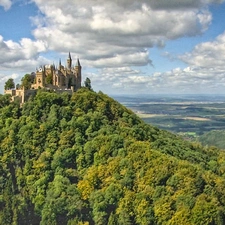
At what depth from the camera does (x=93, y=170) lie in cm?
6531

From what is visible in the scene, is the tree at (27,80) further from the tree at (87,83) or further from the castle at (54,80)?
the tree at (87,83)

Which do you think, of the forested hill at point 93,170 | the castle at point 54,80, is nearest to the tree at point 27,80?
the castle at point 54,80

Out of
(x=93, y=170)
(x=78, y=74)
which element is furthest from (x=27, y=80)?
(x=93, y=170)

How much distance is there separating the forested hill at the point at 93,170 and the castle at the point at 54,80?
3.01m

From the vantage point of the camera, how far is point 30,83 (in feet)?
296

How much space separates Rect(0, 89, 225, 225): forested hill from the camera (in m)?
57.9

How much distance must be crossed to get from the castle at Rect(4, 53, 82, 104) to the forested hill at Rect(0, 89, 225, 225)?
3.01m

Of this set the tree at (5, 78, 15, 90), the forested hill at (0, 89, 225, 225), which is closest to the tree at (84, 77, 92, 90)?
the forested hill at (0, 89, 225, 225)

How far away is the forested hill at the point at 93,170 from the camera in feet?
190

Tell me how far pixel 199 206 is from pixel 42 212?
80.5 feet

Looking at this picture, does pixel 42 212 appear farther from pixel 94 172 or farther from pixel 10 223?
pixel 94 172

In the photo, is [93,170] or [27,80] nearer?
[93,170]

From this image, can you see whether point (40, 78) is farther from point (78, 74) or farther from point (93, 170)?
point (93, 170)

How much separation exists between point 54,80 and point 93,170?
3162 centimetres
